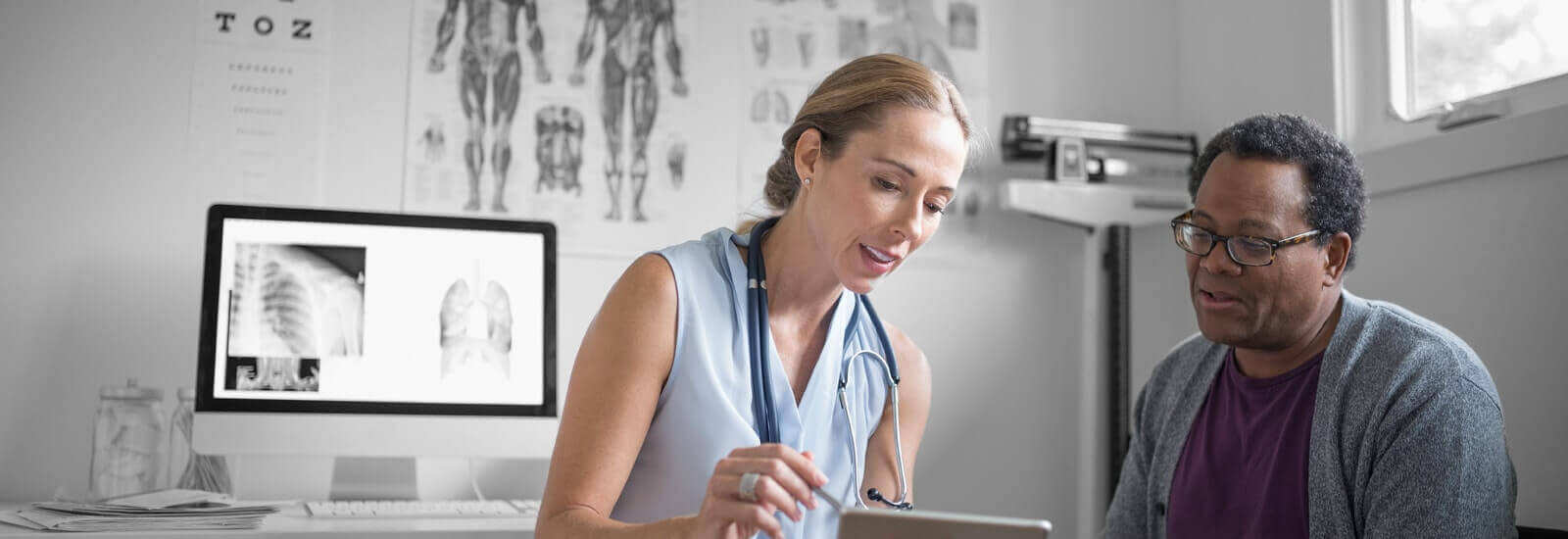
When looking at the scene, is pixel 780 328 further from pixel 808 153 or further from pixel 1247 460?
pixel 1247 460

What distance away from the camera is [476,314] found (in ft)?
6.34

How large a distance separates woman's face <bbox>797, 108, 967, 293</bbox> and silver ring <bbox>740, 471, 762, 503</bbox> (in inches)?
13.2

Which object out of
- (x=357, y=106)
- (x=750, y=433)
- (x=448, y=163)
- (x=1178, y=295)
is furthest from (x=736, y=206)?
(x=750, y=433)

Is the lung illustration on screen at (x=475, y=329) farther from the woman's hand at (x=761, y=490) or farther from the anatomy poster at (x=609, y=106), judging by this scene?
the woman's hand at (x=761, y=490)

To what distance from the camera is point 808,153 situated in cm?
134

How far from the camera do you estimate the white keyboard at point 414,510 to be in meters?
1.71

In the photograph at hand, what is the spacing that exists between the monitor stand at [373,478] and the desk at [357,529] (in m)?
0.24

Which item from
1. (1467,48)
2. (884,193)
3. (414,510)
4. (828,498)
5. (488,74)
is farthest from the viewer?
(488,74)

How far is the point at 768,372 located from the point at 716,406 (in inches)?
3.3

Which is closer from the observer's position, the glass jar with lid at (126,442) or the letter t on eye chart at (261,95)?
the glass jar with lid at (126,442)

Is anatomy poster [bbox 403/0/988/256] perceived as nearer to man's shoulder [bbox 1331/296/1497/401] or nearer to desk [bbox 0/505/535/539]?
desk [bbox 0/505/535/539]

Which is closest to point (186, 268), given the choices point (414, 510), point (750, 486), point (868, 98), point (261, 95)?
point (261, 95)

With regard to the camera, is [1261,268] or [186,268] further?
[186,268]

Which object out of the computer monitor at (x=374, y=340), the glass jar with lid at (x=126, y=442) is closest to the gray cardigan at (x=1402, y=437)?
the computer monitor at (x=374, y=340)
